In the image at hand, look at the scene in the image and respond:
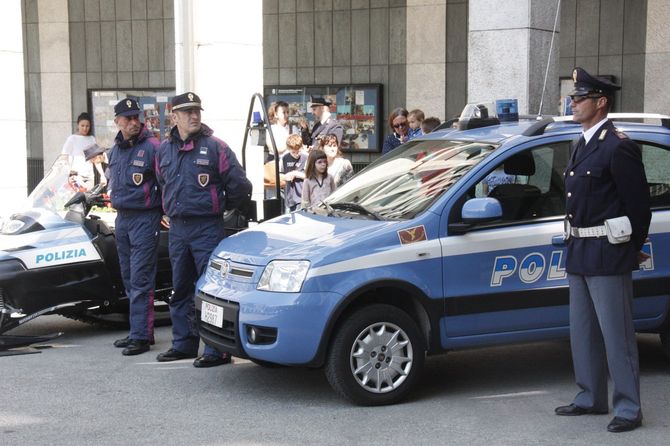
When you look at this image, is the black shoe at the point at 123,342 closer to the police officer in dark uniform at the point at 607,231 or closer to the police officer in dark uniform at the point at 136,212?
A: the police officer in dark uniform at the point at 136,212

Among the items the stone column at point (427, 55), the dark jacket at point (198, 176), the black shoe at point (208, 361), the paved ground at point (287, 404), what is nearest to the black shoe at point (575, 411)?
the paved ground at point (287, 404)

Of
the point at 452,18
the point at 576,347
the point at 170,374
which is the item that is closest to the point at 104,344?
the point at 170,374

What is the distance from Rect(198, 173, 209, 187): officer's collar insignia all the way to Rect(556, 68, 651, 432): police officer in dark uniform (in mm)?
2808

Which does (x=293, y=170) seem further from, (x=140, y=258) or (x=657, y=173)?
(x=657, y=173)

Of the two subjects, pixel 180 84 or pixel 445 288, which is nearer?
pixel 445 288

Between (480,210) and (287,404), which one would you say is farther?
(287,404)

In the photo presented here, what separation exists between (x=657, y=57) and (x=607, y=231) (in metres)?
11.0

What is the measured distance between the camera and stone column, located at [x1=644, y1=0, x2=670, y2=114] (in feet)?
51.7

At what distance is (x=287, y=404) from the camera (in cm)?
652

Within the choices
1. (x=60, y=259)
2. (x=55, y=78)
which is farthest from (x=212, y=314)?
Answer: (x=55, y=78)

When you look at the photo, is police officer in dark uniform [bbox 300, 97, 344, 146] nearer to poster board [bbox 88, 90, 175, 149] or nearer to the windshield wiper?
the windshield wiper

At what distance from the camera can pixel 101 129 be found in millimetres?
19688

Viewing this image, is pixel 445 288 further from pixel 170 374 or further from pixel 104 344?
pixel 104 344

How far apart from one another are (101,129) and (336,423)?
14674mm
